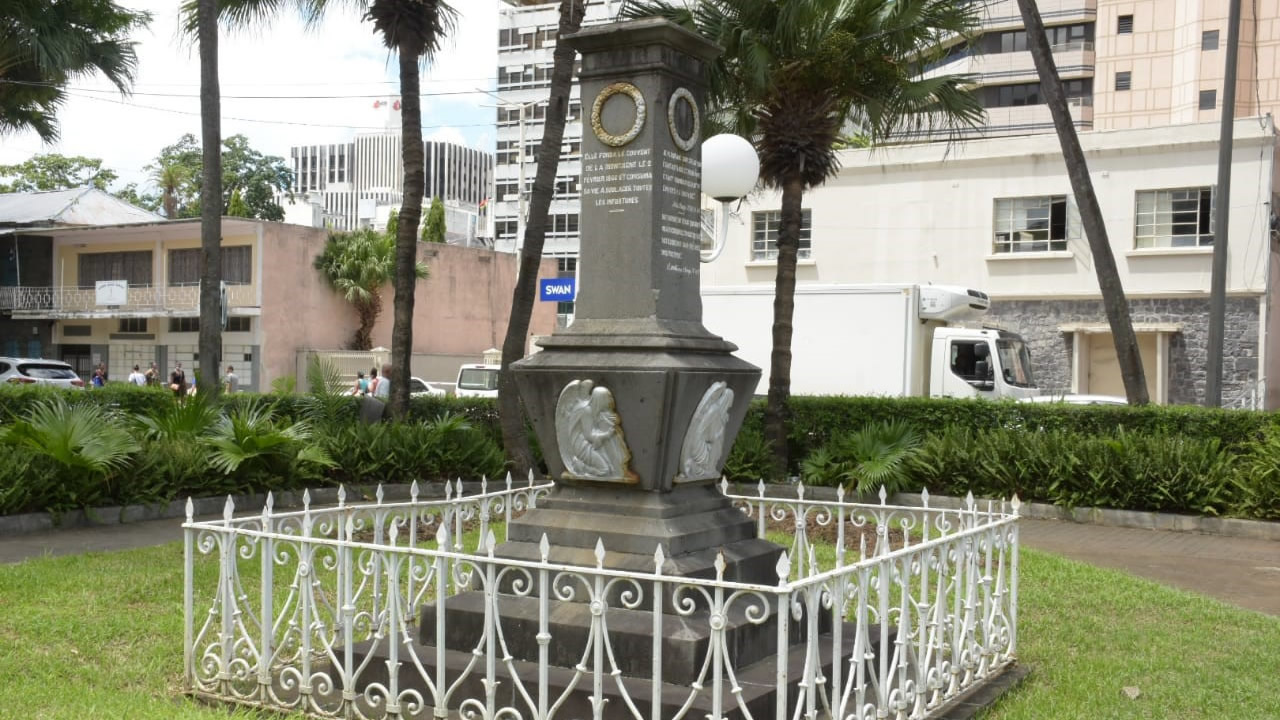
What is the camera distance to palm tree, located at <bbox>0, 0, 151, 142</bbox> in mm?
22469

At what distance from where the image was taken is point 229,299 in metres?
35.2

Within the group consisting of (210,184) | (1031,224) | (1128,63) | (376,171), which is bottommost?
(210,184)

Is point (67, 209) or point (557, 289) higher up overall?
point (67, 209)

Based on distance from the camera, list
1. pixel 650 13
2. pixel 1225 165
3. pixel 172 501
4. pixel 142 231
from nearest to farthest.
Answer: pixel 172 501 < pixel 650 13 < pixel 1225 165 < pixel 142 231

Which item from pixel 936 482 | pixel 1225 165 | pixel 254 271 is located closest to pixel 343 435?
pixel 936 482

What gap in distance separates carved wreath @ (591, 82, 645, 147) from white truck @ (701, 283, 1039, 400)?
13.5 meters

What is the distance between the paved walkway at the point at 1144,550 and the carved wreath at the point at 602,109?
6408 mm

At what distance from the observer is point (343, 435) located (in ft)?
50.4

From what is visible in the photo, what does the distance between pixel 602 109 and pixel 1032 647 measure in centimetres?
438

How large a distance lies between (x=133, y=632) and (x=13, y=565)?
2848 millimetres

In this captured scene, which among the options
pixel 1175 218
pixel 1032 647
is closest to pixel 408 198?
pixel 1032 647

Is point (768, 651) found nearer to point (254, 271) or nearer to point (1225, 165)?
point (1225, 165)

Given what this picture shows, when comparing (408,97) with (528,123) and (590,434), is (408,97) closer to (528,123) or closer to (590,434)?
(590,434)

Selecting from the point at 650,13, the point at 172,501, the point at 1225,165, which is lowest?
the point at 172,501
